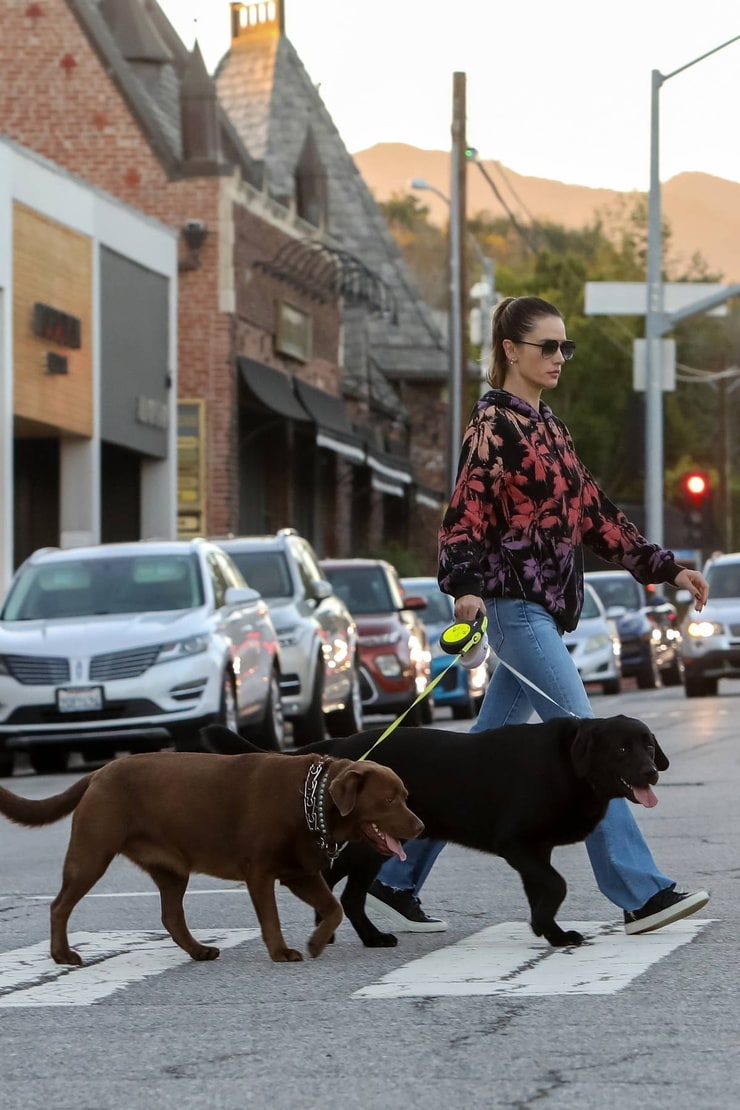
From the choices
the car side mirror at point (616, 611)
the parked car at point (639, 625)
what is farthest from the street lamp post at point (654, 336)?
the car side mirror at point (616, 611)

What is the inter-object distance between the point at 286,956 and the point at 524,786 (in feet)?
3.02

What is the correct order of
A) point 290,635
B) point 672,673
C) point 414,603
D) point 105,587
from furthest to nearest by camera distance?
point 672,673, point 414,603, point 290,635, point 105,587

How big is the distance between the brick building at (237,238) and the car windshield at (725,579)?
12053 mm

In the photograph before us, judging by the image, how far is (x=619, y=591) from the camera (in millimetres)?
36469

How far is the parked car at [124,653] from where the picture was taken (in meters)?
18.1

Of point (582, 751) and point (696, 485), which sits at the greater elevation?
point (696, 485)

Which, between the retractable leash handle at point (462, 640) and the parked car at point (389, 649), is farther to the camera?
→ the parked car at point (389, 649)

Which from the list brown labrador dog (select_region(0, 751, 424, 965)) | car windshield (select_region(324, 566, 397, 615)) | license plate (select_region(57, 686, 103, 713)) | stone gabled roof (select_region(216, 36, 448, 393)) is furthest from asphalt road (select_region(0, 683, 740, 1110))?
stone gabled roof (select_region(216, 36, 448, 393))

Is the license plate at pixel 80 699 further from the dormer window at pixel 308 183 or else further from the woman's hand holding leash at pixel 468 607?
the dormer window at pixel 308 183

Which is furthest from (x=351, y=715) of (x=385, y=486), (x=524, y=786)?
(x=385, y=486)

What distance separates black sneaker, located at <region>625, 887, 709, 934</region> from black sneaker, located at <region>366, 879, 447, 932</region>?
2.58ft

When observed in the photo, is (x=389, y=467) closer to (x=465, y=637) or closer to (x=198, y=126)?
(x=198, y=126)

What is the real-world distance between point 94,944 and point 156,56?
3782 cm

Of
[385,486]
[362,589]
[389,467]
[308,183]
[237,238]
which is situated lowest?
[362,589]
